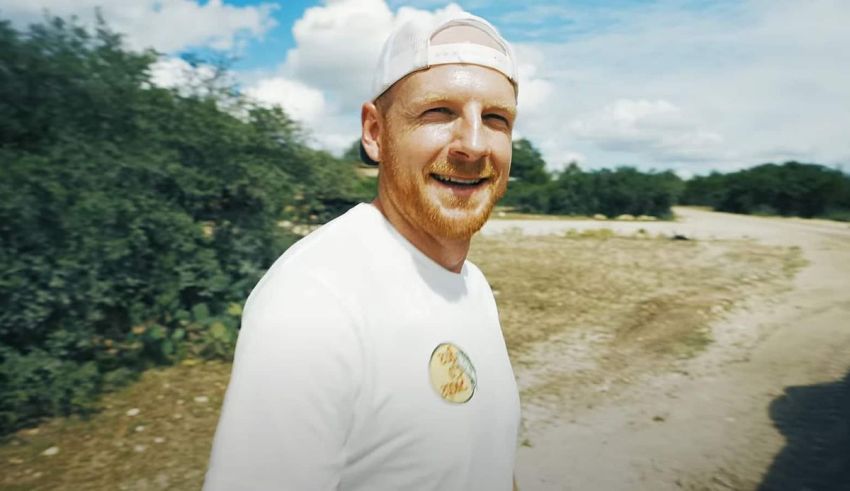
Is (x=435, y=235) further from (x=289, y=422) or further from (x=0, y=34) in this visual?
(x=0, y=34)

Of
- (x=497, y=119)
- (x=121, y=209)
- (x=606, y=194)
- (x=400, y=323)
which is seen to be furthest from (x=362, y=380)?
(x=606, y=194)

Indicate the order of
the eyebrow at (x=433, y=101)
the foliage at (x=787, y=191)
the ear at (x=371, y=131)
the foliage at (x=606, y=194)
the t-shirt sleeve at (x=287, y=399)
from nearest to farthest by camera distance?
the t-shirt sleeve at (x=287, y=399) → the eyebrow at (x=433, y=101) → the ear at (x=371, y=131) → the foliage at (x=787, y=191) → the foliage at (x=606, y=194)

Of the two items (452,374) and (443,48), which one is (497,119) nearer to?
(443,48)

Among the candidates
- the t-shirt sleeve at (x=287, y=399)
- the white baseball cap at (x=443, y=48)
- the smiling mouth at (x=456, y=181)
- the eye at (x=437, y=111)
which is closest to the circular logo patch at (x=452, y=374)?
the t-shirt sleeve at (x=287, y=399)

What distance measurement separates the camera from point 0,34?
14.1ft

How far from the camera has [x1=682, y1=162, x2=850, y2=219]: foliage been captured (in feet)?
112

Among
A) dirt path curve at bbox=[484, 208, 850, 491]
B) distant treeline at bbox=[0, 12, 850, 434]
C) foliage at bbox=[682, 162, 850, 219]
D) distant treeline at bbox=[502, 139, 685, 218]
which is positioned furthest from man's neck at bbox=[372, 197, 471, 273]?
foliage at bbox=[682, 162, 850, 219]

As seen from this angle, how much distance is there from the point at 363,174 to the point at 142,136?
2558 millimetres

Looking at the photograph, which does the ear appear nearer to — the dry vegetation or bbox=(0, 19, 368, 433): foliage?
the dry vegetation

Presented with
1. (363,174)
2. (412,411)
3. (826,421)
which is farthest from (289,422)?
(363,174)

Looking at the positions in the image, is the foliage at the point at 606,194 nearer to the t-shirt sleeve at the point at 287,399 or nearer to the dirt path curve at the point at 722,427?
the dirt path curve at the point at 722,427

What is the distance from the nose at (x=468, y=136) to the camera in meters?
1.34

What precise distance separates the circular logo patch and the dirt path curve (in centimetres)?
274

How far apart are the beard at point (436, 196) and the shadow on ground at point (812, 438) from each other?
133 inches
